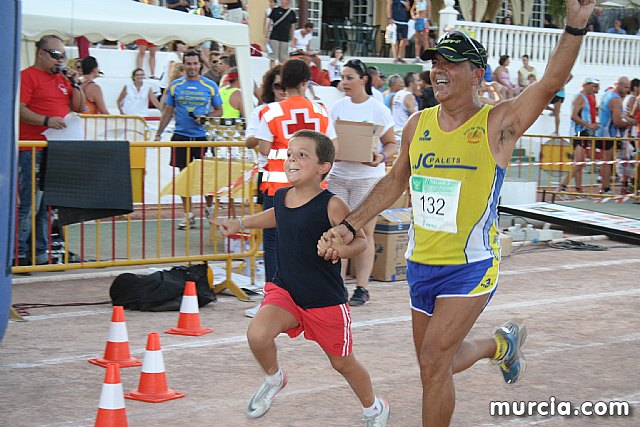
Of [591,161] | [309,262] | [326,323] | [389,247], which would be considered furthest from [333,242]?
[591,161]

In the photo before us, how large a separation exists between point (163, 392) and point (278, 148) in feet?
9.14

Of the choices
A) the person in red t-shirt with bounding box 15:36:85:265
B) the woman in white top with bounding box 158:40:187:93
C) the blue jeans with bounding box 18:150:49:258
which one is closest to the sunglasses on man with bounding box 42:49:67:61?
the person in red t-shirt with bounding box 15:36:85:265

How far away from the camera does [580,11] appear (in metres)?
4.35

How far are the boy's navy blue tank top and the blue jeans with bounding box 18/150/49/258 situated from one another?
417cm

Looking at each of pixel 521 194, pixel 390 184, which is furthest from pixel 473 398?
pixel 521 194

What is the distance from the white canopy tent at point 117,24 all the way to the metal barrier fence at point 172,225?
1549 millimetres

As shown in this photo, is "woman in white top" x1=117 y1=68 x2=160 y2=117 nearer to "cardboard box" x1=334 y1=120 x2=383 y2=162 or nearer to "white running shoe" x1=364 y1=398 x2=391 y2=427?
"cardboard box" x1=334 y1=120 x2=383 y2=162

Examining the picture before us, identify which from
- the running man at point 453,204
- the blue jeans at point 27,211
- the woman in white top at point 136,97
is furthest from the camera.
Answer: the woman in white top at point 136,97

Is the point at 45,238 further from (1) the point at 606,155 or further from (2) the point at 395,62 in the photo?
(2) the point at 395,62

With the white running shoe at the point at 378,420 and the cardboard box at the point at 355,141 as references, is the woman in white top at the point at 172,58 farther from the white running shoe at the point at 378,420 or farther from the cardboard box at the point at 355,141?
the white running shoe at the point at 378,420

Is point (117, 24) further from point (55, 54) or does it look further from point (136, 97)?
point (136, 97)

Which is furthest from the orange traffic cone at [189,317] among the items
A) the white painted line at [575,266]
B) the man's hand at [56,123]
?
the white painted line at [575,266]

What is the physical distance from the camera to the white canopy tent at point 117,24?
13.0 meters

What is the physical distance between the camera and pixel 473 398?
6246 mm
